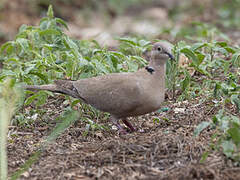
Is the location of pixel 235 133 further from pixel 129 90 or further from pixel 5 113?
pixel 5 113

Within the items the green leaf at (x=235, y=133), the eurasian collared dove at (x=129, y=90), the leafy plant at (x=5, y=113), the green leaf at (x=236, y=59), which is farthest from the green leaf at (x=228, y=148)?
the green leaf at (x=236, y=59)

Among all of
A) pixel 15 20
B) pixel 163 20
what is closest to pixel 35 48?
pixel 15 20

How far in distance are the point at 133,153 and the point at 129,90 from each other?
669 millimetres

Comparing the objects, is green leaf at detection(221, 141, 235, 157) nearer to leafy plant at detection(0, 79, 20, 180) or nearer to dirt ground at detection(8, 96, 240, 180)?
dirt ground at detection(8, 96, 240, 180)

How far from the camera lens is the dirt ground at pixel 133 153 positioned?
3.48 meters

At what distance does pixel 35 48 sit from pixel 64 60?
653 millimetres

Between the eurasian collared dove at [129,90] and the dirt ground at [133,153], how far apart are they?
268mm

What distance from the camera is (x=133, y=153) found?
3.80 metres

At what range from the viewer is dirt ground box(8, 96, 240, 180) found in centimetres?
348

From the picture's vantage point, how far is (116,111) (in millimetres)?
4332

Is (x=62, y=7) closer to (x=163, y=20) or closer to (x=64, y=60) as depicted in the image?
(x=163, y=20)

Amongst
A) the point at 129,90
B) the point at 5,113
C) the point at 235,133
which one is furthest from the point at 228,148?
the point at 5,113

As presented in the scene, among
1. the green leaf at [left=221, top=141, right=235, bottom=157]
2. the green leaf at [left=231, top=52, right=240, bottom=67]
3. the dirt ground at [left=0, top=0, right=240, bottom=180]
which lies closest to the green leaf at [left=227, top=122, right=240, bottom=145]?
the green leaf at [left=221, top=141, right=235, bottom=157]

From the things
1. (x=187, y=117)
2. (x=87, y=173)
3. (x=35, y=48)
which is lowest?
(x=87, y=173)
